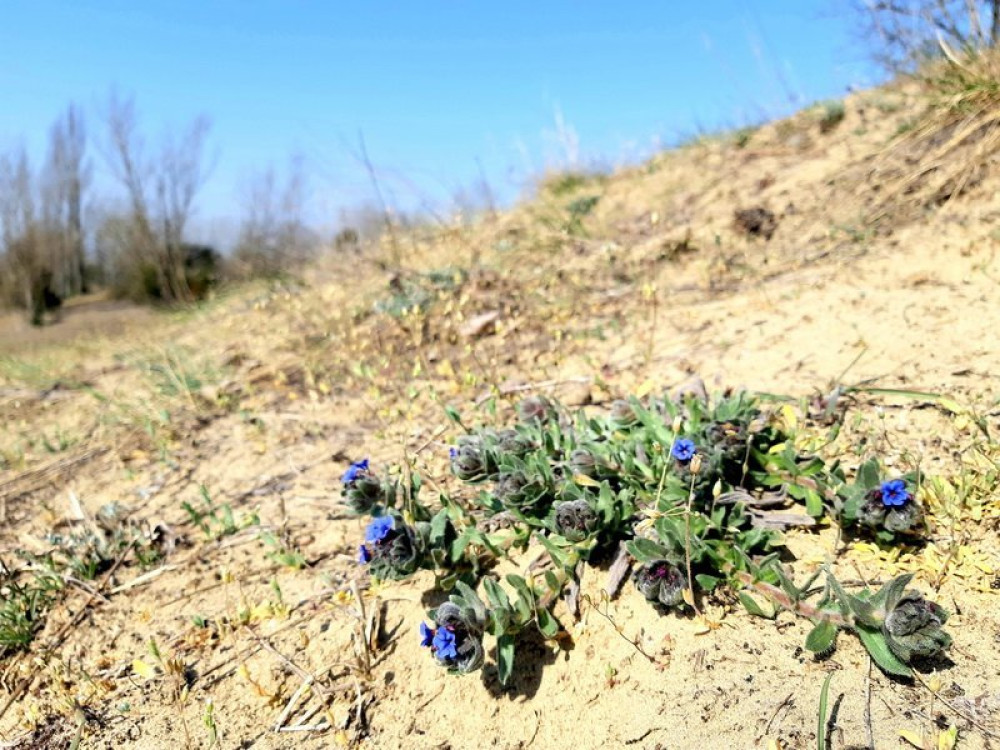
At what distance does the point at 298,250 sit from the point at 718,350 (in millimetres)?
6139

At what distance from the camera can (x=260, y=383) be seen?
4047 millimetres

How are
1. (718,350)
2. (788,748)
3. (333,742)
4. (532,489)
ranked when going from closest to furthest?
(788,748) < (333,742) < (532,489) < (718,350)

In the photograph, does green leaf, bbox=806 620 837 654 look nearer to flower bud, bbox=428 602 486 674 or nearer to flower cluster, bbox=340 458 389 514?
flower bud, bbox=428 602 486 674

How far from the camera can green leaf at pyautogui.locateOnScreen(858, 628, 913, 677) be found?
1420mm

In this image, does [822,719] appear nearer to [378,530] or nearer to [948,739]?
[948,739]

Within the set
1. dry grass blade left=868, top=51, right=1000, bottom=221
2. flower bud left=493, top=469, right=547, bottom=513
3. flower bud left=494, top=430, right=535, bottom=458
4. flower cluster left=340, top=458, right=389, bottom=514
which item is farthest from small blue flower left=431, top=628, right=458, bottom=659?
dry grass blade left=868, top=51, right=1000, bottom=221

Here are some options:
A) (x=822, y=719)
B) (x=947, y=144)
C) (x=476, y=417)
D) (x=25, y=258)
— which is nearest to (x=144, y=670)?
(x=476, y=417)

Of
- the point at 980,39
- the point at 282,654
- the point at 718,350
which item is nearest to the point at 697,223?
the point at 980,39

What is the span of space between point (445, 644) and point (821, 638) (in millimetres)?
788

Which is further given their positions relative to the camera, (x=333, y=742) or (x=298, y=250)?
(x=298, y=250)

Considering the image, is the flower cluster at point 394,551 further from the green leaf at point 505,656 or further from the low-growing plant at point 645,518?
the green leaf at point 505,656

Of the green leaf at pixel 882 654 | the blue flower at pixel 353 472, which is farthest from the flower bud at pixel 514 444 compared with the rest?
the green leaf at pixel 882 654

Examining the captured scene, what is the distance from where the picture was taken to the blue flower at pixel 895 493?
1646 millimetres

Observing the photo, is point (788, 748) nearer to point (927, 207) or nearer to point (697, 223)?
point (927, 207)
